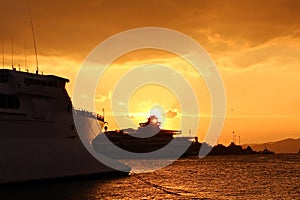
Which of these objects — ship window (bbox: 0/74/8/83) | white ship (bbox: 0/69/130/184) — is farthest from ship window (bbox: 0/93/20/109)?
ship window (bbox: 0/74/8/83)

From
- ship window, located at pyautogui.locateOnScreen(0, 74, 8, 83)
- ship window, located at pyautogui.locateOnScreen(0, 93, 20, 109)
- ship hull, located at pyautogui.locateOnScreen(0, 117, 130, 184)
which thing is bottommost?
ship hull, located at pyautogui.locateOnScreen(0, 117, 130, 184)

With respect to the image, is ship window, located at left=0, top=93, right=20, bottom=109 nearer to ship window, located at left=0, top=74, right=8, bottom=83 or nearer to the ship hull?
the ship hull

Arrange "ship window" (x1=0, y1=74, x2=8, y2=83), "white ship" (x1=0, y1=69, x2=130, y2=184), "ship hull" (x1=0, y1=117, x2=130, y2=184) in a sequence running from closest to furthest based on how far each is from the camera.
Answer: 1. "ship hull" (x1=0, y1=117, x2=130, y2=184)
2. "white ship" (x1=0, y1=69, x2=130, y2=184)
3. "ship window" (x1=0, y1=74, x2=8, y2=83)

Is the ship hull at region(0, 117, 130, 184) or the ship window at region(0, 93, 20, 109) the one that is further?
the ship window at region(0, 93, 20, 109)

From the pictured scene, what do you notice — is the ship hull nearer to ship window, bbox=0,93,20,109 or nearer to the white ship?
the white ship

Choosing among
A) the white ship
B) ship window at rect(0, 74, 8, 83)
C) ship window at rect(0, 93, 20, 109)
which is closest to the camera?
the white ship

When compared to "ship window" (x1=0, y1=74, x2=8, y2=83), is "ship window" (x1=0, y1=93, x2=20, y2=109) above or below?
below

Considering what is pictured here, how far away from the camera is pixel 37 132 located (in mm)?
48312

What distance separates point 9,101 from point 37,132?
15.2ft

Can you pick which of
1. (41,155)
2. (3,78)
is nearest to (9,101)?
(3,78)

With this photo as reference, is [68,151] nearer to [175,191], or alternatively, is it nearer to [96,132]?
[175,191]

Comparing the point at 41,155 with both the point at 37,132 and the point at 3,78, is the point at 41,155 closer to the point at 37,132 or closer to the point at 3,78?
the point at 37,132

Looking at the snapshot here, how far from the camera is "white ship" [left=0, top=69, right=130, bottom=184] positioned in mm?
44625

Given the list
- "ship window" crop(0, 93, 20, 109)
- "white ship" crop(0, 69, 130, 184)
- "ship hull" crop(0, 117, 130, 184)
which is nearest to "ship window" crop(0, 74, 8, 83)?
"white ship" crop(0, 69, 130, 184)
